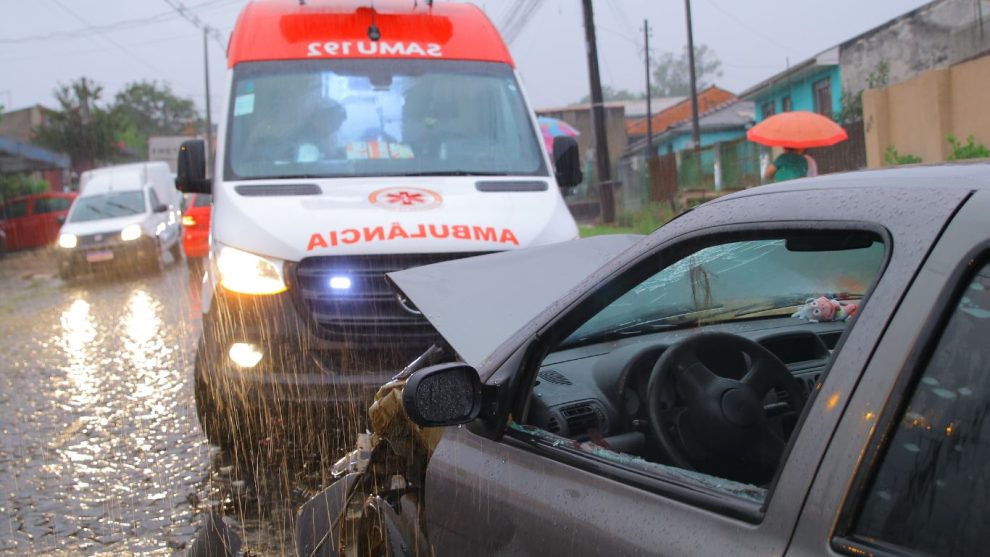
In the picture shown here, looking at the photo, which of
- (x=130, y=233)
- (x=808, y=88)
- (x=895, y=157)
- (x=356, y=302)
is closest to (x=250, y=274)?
(x=356, y=302)

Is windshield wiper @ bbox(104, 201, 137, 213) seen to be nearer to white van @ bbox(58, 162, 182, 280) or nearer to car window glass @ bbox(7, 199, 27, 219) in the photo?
white van @ bbox(58, 162, 182, 280)

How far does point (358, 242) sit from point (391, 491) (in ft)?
8.28

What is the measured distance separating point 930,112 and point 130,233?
14.7 meters

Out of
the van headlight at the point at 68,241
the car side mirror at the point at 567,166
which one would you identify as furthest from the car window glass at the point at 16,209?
the car side mirror at the point at 567,166

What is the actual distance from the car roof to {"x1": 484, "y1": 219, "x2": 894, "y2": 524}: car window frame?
0.11 meters

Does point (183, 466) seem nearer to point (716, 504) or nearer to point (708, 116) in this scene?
point (716, 504)

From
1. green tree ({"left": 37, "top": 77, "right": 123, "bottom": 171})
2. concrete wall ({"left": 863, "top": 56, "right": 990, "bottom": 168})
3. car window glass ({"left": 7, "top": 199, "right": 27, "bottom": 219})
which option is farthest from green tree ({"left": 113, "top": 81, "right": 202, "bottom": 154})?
concrete wall ({"left": 863, "top": 56, "right": 990, "bottom": 168})

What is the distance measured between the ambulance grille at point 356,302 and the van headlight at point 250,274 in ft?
0.33

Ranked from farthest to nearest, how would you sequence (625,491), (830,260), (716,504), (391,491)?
(391,491), (830,260), (625,491), (716,504)

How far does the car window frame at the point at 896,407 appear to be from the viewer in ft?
5.10

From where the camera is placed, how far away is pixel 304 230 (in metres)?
5.51

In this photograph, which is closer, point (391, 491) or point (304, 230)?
point (391, 491)

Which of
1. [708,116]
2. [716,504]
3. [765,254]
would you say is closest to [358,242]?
[765,254]

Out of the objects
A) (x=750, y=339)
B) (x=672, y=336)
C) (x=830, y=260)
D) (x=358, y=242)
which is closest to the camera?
(x=830, y=260)
